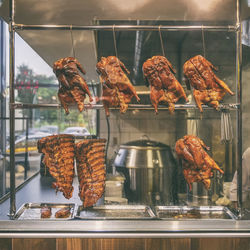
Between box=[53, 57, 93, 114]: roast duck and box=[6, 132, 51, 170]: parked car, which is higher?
box=[53, 57, 93, 114]: roast duck

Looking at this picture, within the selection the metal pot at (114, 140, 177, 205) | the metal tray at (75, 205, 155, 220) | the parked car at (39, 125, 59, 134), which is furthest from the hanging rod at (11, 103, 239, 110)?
the parked car at (39, 125, 59, 134)

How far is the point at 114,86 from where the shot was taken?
2031 millimetres

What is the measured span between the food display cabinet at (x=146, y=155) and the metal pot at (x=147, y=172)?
0.04 ft

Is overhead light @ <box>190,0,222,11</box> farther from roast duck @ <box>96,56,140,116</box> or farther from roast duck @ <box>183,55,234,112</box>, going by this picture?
roast duck @ <box>96,56,140,116</box>

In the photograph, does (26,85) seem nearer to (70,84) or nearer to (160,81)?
(70,84)

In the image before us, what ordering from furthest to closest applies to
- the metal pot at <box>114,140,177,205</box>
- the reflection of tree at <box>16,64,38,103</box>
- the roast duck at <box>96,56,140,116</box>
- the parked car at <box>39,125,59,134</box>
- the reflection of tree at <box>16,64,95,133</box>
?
the parked car at <box>39,125,59,134</box>, the reflection of tree at <box>16,64,95,133</box>, the reflection of tree at <box>16,64,38,103</box>, the metal pot at <box>114,140,177,205</box>, the roast duck at <box>96,56,140,116</box>

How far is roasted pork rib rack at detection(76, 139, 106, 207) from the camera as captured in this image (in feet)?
6.77

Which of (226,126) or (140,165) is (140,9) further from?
(140,165)

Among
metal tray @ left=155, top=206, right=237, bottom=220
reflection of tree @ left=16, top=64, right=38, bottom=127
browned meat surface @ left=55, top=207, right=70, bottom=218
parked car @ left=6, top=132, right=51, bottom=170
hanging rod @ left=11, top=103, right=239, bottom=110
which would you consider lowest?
metal tray @ left=155, top=206, right=237, bottom=220

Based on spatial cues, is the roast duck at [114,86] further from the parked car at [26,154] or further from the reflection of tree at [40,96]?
the reflection of tree at [40,96]

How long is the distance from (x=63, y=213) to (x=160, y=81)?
1115 millimetres

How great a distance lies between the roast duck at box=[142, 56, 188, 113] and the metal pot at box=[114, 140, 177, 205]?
1.52m

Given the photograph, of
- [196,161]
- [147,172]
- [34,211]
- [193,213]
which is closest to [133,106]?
[196,161]

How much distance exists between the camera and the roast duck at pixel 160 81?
209 cm
